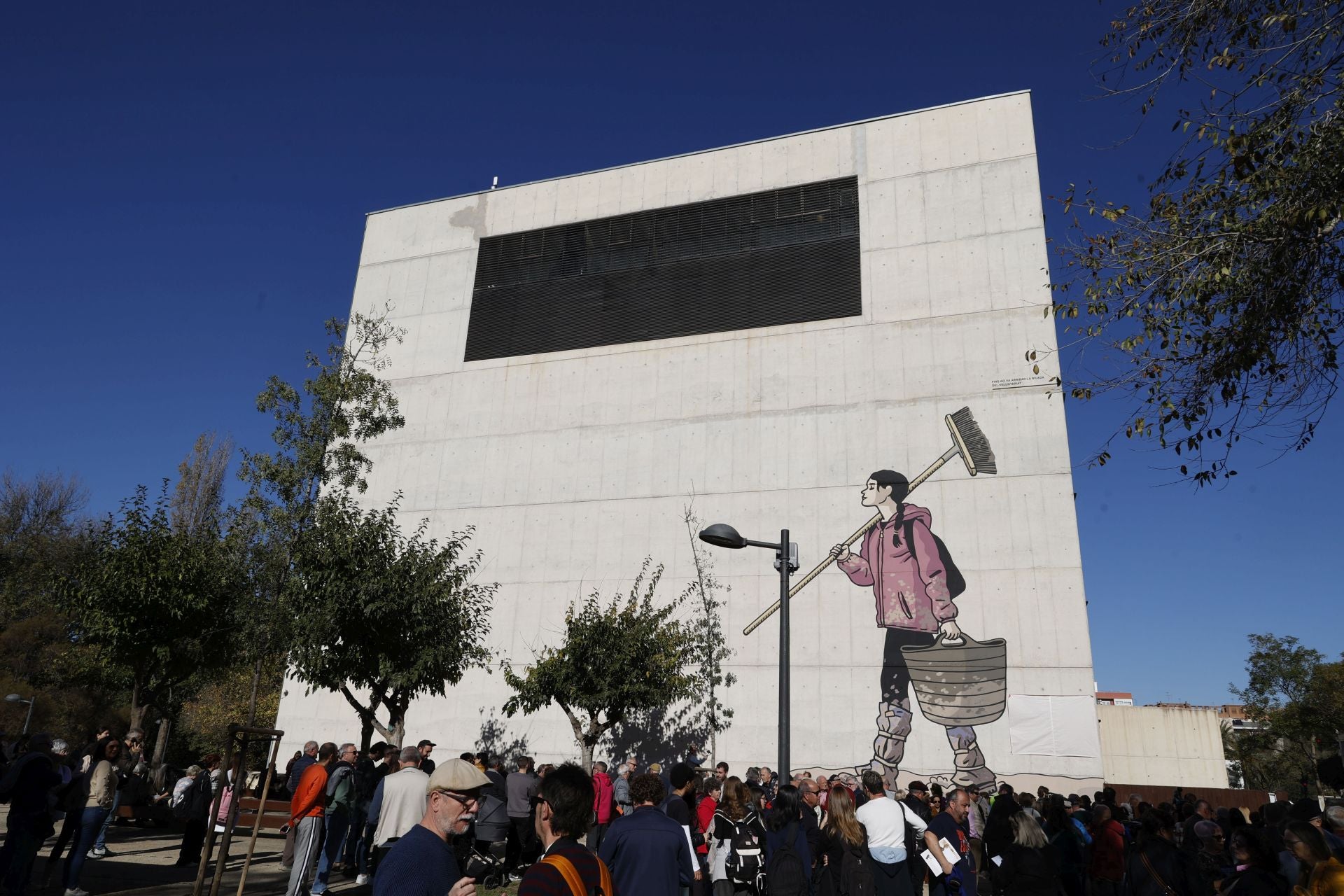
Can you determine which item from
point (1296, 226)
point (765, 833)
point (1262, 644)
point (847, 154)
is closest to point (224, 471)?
point (847, 154)

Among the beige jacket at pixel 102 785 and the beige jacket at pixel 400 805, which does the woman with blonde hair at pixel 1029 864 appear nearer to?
the beige jacket at pixel 400 805

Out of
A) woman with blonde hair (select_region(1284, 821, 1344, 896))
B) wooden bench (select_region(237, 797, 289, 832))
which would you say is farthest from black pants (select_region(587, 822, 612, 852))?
woman with blonde hair (select_region(1284, 821, 1344, 896))

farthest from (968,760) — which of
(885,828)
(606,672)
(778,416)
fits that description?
(885,828)

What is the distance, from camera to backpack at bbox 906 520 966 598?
19.7 meters

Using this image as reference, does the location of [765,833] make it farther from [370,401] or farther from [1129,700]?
[1129,700]

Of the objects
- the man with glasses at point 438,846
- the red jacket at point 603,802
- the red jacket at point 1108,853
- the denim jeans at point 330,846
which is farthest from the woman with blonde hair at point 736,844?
the denim jeans at point 330,846

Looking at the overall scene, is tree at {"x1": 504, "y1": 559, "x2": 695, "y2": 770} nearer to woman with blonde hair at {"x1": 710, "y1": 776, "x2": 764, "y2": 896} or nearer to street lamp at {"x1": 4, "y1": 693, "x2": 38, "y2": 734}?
woman with blonde hair at {"x1": 710, "y1": 776, "x2": 764, "y2": 896}

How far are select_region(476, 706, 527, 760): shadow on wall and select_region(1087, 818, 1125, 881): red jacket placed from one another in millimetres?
16516

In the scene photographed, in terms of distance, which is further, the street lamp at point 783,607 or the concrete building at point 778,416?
the concrete building at point 778,416

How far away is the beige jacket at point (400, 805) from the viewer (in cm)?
788

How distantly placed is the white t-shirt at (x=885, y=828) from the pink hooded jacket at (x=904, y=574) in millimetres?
13075

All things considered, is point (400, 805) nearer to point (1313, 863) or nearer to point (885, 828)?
point (885, 828)

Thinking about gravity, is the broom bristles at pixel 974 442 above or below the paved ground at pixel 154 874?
above

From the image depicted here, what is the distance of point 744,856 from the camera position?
7.55 metres
